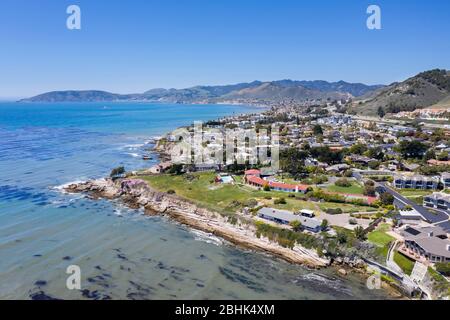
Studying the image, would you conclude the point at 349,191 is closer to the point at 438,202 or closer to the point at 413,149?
the point at 438,202

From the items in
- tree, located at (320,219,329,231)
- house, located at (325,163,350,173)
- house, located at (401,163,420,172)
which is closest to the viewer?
tree, located at (320,219,329,231)

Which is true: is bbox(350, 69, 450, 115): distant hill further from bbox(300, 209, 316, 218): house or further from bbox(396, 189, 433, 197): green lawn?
bbox(300, 209, 316, 218): house

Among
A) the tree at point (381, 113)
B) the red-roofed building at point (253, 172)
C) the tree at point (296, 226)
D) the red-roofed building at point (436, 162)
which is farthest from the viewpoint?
the tree at point (381, 113)

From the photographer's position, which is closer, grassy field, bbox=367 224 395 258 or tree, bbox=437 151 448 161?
grassy field, bbox=367 224 395 258

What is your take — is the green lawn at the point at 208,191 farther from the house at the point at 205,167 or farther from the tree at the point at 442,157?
the tree at the point at 442,157

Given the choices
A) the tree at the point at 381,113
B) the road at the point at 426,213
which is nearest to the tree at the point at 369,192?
the road at the point at 426,213

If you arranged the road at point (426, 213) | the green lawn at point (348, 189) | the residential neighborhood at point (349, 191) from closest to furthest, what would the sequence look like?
the residential neighborhood at point (349, 191) < the road at point (426, 213) < the green lawn at point (348, 189)

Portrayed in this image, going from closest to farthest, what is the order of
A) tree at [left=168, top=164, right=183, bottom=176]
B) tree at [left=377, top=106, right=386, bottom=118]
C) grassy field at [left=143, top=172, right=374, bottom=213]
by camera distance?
grassy field at [left=143, top=172, right=374, bottom=213], tree at [left=168, top=164, right=183, bottom=176], tree at [left=377, top=106, right=386, bottom=118]

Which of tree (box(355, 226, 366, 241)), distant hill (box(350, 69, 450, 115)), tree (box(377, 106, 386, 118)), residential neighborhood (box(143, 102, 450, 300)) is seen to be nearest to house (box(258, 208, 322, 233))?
residential neighborhood (box(143, 102, 450, 300))
